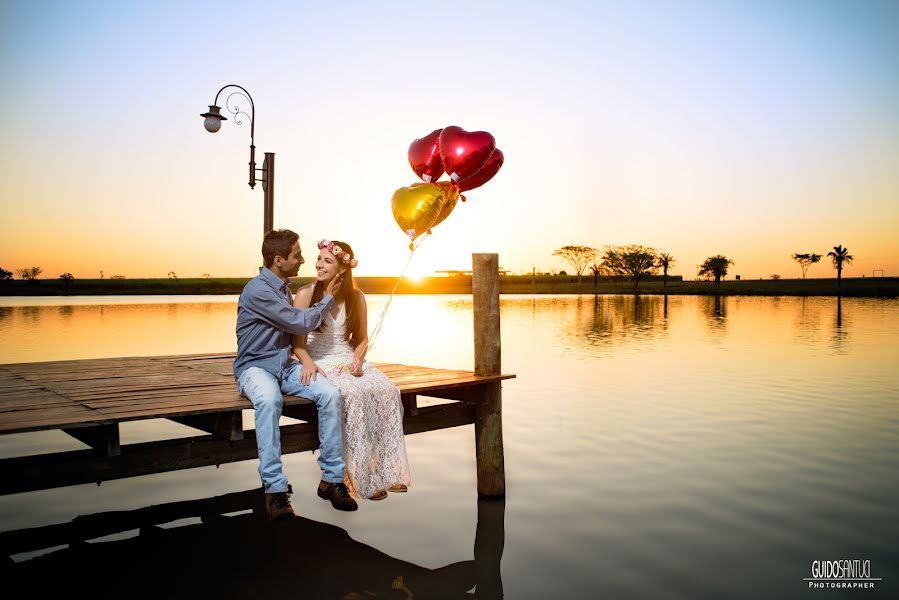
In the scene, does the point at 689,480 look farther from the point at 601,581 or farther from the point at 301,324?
the point at 301,324

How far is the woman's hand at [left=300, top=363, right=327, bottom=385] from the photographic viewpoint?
6.12 meters

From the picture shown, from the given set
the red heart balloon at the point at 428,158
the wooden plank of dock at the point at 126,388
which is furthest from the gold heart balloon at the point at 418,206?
the wooden plank of dock at the point at 126,388

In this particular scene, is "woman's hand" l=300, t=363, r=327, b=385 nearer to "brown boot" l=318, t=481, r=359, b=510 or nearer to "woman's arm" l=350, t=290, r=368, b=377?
"woman's arm" l=350, t=290, r=368, b=377

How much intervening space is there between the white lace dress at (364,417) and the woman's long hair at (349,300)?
0.05m

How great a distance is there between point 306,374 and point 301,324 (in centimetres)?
42

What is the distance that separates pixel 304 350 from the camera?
249 inches

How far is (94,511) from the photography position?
7508mm

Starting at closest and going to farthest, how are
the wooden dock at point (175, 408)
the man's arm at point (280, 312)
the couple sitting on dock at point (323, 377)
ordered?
1. the wooden dock at point (175, 408)
2. the couple sitting on dock at point (323, 377)
3. the man's arm at point (280, 312)

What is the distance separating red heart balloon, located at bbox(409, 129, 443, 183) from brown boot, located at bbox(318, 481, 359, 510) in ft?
11.4

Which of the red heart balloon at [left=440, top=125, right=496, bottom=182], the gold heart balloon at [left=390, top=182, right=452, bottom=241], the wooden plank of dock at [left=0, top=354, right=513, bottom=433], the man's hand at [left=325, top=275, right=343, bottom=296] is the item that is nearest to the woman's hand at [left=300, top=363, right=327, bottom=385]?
the wooden plank of dock at [left=0, top=354, right=513, bottom=433]

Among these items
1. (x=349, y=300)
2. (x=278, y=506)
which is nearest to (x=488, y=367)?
(x=349, y=300)

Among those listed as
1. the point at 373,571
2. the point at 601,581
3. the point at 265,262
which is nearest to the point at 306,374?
the point at 265,262

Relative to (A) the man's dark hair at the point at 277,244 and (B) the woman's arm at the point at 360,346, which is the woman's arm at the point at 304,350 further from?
(A) the man's dark hair at the point at 277,244

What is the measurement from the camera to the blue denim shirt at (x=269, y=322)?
597 centimetres
